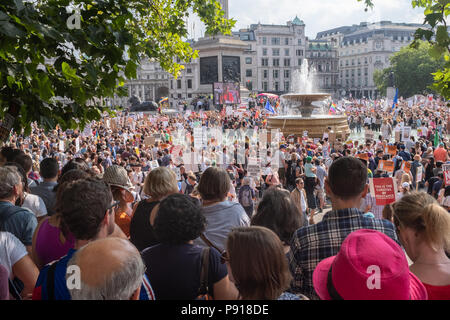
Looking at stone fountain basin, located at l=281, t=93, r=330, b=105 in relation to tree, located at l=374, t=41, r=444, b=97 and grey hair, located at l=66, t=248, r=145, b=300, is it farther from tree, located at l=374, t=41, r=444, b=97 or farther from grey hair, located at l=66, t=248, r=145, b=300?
tree, located at l=374, t=41, r=444, b=97

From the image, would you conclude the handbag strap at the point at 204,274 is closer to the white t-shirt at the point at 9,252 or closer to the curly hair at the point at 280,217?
the curly hair at the point at 280,217

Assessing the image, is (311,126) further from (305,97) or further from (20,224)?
(20,224)

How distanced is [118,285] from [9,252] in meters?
1.42

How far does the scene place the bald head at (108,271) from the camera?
6.48 ft

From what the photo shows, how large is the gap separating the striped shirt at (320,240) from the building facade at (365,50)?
4545 inches

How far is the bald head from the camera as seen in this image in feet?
6.48

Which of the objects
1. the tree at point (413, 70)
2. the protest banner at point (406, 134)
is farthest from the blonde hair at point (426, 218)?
the tree at point (413, 70)

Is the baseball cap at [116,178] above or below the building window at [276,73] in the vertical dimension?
below

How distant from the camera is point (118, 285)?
1.99 meters

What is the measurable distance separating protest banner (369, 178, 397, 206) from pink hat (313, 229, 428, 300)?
5.49 m

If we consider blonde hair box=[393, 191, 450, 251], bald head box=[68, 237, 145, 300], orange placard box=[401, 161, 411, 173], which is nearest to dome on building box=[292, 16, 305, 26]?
orange placard box=[401, 161, 411, 173]

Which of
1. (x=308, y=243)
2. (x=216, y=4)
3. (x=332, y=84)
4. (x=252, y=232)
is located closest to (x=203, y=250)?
(x=252, y=232)

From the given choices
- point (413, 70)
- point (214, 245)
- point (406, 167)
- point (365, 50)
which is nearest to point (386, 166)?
point (406, 167)

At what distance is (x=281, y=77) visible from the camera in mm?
107250
